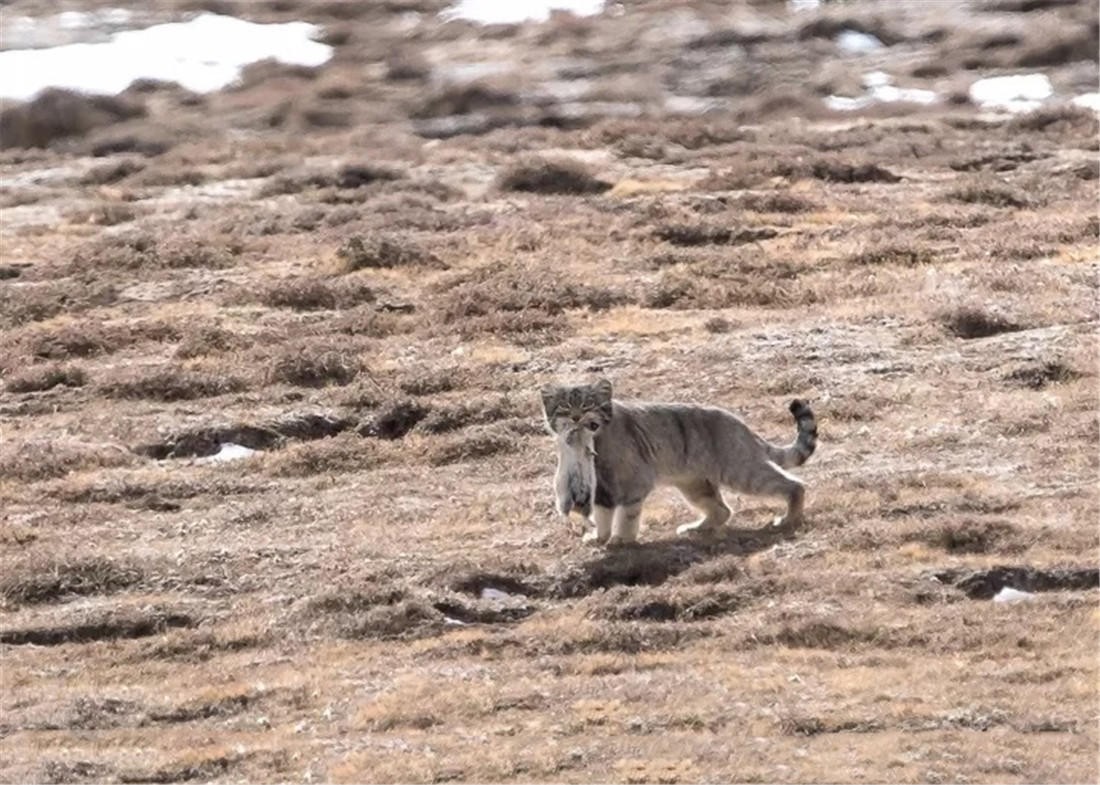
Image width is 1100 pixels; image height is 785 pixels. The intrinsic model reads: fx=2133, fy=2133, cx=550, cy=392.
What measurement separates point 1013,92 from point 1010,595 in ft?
144

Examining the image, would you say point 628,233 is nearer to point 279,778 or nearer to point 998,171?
point 998,171

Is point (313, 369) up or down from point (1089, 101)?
up

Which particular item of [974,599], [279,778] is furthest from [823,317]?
[279,778]

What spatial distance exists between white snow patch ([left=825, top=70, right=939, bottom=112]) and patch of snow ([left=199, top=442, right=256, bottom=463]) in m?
35.9

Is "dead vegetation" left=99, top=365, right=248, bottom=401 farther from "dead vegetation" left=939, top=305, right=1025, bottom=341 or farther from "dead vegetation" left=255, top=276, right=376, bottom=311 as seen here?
"dead vegetation" left=939, top=305, right=1025, bottom=341

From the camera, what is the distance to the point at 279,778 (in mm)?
12680

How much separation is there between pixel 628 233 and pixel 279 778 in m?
23.7

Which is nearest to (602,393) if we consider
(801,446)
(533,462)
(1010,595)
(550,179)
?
(801,446)

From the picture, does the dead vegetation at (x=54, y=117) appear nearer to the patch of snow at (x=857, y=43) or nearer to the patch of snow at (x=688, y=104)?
the patch of snow at (x=688, y=104)

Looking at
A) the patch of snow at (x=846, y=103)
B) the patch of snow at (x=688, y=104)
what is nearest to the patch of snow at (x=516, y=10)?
the patch of snow at (x=688, y=104)

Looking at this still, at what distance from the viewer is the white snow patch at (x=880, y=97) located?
5738 cm

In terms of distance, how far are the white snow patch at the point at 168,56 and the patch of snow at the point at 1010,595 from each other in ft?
157

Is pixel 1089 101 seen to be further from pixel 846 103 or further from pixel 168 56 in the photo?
pixel 168 56

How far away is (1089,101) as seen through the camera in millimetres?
54500
